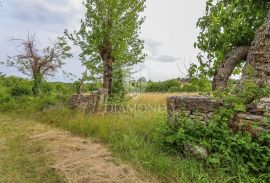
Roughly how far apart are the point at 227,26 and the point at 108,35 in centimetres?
683

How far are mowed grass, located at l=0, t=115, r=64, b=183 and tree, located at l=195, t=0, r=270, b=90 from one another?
4.63 meters

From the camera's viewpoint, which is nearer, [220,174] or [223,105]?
[220,174]

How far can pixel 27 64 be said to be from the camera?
1975 centimetres

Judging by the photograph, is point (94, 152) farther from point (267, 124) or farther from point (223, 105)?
point (267, 124)

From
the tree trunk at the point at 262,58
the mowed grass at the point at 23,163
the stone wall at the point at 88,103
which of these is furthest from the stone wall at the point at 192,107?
the stone wall at the point at 88,103

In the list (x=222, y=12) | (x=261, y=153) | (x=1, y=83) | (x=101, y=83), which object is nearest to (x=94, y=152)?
(x=261, y=153)

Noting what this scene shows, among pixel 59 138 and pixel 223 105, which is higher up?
pixel 223 105

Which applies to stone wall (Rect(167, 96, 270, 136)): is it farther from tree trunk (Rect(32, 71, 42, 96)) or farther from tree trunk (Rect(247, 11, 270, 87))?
tree trunk (Rect(32, 71, 42, 96))

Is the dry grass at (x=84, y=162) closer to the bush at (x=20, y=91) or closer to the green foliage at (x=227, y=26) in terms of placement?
the green foliage at (x=227, y=26)

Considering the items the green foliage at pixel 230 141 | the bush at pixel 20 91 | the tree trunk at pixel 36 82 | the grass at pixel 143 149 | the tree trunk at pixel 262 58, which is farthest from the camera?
the tree trunk at pixel 36 82

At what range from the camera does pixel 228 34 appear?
23.3 ft

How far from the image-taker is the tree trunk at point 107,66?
13.0m

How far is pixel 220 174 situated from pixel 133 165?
5.15ft

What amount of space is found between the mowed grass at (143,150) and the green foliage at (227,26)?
103 inches
